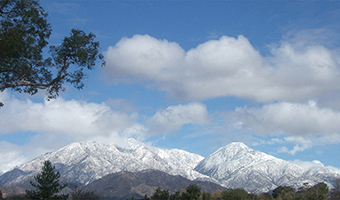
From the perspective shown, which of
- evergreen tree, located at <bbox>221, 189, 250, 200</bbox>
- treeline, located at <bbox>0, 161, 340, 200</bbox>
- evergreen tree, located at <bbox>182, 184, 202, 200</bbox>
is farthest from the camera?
evergreen tree, located at <bbox>182, 184, 202, 200</bbox>

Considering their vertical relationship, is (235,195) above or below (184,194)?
above

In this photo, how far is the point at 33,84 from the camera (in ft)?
116

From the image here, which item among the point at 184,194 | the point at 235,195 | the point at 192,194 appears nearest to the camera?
the point at 235,195

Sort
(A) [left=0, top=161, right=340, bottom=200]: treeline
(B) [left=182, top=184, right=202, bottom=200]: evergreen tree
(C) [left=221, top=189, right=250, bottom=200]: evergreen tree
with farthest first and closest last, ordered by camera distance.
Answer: (B) [left=182, top=184, right=202, bottom=200]: evergreen tree → (C) [left=221, top=189, right=250, bottom=200]: evergreen tree → (A) [left=0, top=161, right=340, bottom=200]: treeline

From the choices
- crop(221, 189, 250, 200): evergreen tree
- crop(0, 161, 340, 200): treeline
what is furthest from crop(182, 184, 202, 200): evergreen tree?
crop(221, 189, 250, 200): evergreen tree

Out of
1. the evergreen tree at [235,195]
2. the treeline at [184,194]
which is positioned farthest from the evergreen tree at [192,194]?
the evergreen tree at [235,195]

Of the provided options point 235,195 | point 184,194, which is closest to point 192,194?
point 184,194

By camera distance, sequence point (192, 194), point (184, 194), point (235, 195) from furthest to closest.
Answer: point (184, 194), point (192, 194), point (235, 195)

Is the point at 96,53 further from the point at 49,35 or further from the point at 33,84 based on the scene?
the point at 33,84

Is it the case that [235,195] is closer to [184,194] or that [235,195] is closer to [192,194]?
[192,194]

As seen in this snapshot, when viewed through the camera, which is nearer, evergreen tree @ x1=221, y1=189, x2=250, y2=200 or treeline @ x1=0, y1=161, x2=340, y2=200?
treeline @ x1=0, y1=161, x2=340, y2=200

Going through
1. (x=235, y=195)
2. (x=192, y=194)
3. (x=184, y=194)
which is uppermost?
(x=235, y=195)

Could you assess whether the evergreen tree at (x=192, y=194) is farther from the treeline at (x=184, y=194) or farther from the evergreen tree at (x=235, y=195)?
the evergreen tree at (x=235, y=195)

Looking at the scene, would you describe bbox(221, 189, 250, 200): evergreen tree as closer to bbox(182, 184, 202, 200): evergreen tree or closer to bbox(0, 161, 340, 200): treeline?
bbox(0, 161, 340, 200): treeline
